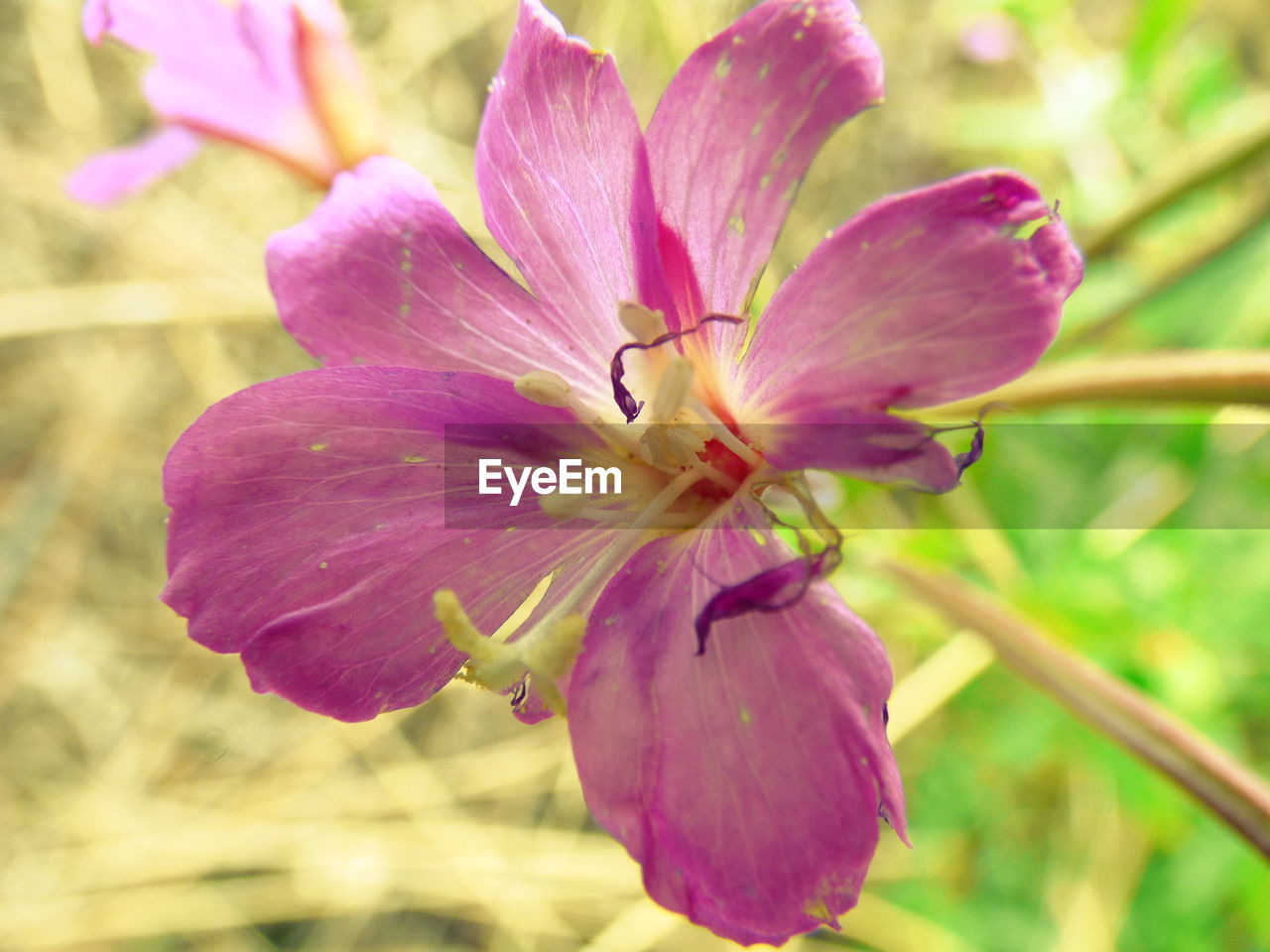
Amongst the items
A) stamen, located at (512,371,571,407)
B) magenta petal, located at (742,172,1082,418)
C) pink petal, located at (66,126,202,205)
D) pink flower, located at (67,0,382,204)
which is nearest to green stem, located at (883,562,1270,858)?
magenta petal, located at (742,172,1082,418)

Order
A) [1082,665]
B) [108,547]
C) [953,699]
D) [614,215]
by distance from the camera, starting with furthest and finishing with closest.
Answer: [108,547] → [953,699] → [1082,665] → [614,215]

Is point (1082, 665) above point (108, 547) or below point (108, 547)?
above

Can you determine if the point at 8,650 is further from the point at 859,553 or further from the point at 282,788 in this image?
the point at 859,553

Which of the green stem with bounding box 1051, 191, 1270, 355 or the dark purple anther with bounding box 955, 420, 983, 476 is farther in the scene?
the green stem with bounding box 1051, 191, 1270, 355

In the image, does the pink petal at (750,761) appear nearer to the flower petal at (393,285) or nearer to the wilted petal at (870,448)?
the wilted petal at (870,448)

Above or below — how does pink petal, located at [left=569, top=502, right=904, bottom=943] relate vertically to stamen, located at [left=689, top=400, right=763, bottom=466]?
below

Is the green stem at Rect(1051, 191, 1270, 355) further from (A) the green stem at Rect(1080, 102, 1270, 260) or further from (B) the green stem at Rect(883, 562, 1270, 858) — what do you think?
(B) the green stem at Rect(883, 562, 1270, 858)

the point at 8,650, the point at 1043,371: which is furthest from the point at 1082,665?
the point at 8,650
